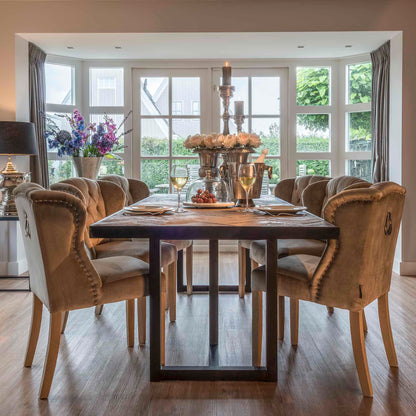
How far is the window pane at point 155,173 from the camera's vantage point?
17.9ft

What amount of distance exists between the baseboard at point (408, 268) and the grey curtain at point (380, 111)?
0.84 metres

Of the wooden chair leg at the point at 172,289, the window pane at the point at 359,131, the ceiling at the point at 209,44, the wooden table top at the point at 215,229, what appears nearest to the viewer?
the wooden table top at the point at 215,229

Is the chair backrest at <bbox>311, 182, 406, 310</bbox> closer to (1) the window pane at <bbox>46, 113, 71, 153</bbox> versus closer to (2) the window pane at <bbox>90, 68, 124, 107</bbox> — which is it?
(1) the window pane at <bbox>46, 113, 71, 153</bbox>

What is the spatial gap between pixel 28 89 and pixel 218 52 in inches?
77.5

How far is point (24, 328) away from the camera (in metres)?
2.87

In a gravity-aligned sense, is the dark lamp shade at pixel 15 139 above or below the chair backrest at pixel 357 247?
above

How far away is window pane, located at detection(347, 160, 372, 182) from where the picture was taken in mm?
5145

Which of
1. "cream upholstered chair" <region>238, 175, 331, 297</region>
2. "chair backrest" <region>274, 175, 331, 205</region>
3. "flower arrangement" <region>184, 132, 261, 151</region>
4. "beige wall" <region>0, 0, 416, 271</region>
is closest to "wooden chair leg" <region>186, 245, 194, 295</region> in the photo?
"cream upholstered chair" <region>238, 175, 331, 297</region>

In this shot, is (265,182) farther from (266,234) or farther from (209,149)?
(266,234)

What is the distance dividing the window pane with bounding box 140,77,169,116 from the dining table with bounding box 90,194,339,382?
3.32 m

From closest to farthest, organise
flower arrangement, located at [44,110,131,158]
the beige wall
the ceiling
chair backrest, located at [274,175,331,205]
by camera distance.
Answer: chair backrest, located at [274,175,331,205] < the beige wall < the ceiling < flower arrangement, located at [44,110,131,158]

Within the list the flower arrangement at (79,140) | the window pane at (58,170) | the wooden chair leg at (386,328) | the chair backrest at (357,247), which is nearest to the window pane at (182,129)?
the flower arrangement at (79,140)

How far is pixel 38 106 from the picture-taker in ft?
15.4

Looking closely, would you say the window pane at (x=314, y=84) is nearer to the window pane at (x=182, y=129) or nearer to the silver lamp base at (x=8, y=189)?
the window pane at (x=182, y=129)
